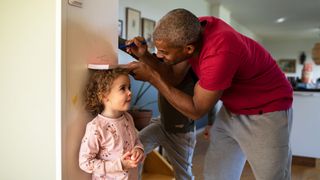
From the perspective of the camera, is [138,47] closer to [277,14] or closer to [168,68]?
[168,68]

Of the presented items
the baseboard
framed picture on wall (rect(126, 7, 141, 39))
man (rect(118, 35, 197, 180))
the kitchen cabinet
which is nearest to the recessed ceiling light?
the kitchen cabinet

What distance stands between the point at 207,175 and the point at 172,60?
68cm

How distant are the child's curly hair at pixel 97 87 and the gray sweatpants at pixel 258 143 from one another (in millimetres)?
697

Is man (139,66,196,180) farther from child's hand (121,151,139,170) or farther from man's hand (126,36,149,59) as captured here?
child's hand (121,151,139,170)

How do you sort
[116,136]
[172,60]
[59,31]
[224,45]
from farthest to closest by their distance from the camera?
[172,60], [224,45], [116,136], [59,31]

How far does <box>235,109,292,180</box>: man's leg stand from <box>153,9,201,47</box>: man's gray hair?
0.51 m

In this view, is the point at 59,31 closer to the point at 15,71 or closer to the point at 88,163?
the point at 15,71

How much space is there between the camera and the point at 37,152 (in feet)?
3.56

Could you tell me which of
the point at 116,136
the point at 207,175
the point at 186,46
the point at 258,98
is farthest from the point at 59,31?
the point at 207,175

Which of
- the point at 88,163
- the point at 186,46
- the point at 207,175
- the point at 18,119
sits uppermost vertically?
the point at 186,46

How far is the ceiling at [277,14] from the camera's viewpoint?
18.5 ft

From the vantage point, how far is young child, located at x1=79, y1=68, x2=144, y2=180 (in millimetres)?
1002

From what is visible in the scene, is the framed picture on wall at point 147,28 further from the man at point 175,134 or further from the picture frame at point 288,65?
the picture frame at point 288,65

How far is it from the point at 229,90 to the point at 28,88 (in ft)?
2.83
